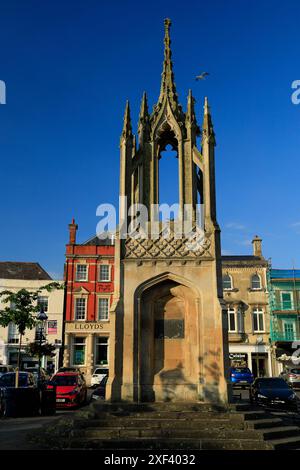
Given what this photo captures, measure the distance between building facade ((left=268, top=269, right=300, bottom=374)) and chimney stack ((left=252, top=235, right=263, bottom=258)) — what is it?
9.55 feet

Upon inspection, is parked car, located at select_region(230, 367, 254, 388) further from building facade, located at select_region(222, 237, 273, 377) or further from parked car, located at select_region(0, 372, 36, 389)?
parked car, located at select_region(0, 372, 36, 389)

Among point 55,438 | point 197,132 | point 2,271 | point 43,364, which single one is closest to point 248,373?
point 43,364

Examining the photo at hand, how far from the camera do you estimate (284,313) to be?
146 ft

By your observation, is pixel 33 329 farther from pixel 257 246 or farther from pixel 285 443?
pixel 285 443

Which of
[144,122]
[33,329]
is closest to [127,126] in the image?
[144,122]

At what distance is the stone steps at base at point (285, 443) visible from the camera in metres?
9.89

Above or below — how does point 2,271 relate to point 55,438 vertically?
above

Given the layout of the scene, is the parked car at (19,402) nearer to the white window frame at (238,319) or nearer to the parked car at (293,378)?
the parked car at (293,378)

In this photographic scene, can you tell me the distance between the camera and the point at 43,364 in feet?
139

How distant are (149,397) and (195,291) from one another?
3.29 m

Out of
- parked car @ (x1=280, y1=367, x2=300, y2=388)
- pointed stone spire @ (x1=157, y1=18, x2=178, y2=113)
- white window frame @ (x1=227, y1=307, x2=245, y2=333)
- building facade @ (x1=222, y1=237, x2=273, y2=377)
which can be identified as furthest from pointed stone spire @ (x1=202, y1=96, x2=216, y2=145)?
white window frame @ (x1=227, y1=307, x2=245, y2=333)

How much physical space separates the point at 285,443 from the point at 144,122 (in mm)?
10442
